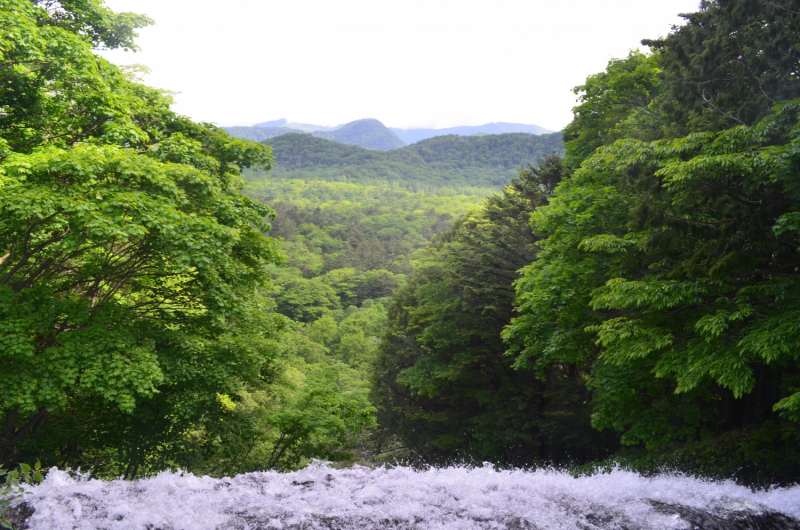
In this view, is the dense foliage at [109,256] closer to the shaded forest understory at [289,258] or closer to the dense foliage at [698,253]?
the shaded forest understory at [289,258]

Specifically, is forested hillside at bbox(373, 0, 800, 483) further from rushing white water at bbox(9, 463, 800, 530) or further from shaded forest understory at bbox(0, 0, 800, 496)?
rushing white water at bbox(9, 463, 800, 530)

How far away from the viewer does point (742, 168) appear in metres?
7.30

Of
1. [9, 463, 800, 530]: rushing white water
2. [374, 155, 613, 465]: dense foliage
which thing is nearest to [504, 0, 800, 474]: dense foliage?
[9, 463, 800, 530]: rushing white water

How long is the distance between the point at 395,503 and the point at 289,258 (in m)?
7.86

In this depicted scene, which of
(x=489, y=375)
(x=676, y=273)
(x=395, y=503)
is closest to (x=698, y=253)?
(x=676, y=273)

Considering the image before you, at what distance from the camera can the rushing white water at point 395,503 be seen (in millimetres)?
4371

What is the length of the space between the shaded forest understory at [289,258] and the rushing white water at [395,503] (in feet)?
6.36

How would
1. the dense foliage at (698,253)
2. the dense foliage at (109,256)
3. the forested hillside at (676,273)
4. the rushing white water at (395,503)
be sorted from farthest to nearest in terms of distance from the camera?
the dense foliage at (109,256), the forested hillside at (676,273), the dense foliage at (698,253), the rushing white water at (395,503)

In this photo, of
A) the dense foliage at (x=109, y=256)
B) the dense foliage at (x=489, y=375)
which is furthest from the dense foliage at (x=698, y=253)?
the dense foliage at (x=109, y=256)

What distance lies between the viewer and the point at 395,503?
511 centimetres

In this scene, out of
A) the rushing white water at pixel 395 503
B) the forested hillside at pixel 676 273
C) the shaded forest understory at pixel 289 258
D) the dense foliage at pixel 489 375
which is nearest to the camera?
the rushing white water at pixel 395 503

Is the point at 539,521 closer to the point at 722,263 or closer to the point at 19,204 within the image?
the point at 722,263

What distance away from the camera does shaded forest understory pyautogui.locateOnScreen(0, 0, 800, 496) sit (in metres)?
8.02

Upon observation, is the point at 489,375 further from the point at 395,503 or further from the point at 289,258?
the point at 395,503
